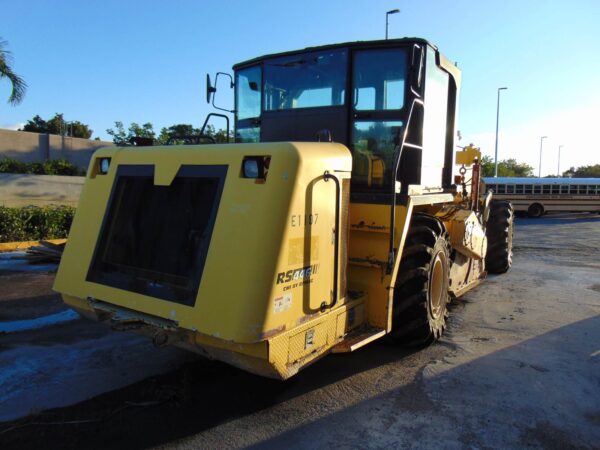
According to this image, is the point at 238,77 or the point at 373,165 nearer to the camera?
the point at 373,165

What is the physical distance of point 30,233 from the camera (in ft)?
36.9

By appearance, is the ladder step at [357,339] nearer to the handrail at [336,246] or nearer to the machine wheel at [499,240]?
the handrail at [336,246]

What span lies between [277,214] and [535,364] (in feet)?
10.6

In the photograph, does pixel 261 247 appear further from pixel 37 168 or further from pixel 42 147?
pixel 42 147

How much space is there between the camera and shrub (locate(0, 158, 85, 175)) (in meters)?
16.3

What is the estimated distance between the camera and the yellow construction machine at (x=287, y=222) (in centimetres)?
294

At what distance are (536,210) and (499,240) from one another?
22700 millimetres

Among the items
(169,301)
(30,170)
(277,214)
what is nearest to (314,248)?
(277,214)

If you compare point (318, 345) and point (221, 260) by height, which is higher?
point (221, 260)

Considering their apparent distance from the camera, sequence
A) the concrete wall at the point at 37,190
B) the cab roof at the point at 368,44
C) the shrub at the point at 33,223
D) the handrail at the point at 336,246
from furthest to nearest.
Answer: the concrete wall at the point at 37,190 < the shrub at the point at 33,223 < the cab roof at the point at 368,44 < the handrail at the point at 336,246

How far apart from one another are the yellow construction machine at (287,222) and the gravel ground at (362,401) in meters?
0.46

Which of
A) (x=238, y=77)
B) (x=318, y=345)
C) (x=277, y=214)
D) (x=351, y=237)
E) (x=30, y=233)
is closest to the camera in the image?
(x=277, y=214)

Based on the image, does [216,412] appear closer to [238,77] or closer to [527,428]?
[527,428]

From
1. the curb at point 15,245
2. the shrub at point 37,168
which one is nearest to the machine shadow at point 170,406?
the curb at point 15,245
